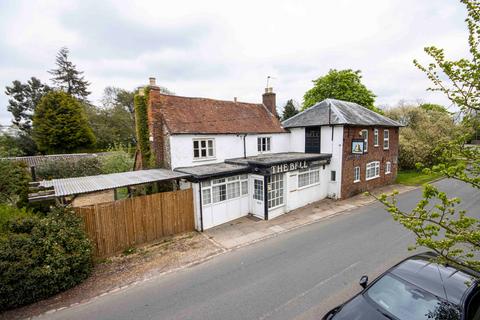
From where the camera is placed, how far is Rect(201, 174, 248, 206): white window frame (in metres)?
12.1

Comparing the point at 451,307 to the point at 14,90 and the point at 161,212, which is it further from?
the point at 14,90

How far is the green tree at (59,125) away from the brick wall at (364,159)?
118 ft

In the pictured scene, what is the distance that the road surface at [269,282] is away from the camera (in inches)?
251

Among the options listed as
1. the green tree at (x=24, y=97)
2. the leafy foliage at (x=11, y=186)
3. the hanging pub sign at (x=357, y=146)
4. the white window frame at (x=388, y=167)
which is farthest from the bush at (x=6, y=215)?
the green tree at (x=24, y=97)

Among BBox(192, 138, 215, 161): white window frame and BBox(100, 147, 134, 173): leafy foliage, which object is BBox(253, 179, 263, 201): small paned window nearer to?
BBox(192, 138, 215, 161): white window frame

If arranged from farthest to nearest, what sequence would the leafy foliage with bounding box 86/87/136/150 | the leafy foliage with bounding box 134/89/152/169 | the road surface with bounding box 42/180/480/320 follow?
the leafy foliage with bounding box 86/87/136/150 < the leafy foliage with bounding box 134/89/152/169 < the road surface with bounding box 42/180/480/320

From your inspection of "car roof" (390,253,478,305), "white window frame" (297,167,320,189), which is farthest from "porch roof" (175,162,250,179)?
"car roof" (390,253,478,305)

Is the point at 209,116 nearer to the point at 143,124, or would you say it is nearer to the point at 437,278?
the point at 143,124

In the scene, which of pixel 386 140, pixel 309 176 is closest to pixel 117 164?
pixel 309 176

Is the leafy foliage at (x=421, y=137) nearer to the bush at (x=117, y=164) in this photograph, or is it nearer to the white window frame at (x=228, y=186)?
the white window frame at (x=228, y=186)

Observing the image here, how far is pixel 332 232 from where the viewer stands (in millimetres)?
11352

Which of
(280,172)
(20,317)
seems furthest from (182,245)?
(280,172)

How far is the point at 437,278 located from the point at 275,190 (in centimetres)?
939

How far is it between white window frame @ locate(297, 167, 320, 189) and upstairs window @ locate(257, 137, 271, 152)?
12.5 feet
